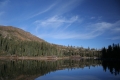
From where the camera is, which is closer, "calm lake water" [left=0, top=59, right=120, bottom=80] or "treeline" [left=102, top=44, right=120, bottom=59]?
"calm lake water" [left=0, top=59, right=120, bottom=80]

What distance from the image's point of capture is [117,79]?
2927 cm

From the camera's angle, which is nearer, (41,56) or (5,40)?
(5,40)

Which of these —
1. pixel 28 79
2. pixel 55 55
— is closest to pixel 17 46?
pixel 55 55

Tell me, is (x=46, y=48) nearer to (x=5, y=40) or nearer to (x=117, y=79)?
(x=5, y=40)

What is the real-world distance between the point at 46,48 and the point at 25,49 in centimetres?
2642

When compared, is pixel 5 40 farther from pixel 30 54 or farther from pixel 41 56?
pixel 41 56

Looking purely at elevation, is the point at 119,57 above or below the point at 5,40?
below

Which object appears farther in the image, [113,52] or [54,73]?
[113,52]

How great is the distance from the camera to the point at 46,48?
151 meters

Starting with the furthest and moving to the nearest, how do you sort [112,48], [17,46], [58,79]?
[112,48], [17,46], [58,79]

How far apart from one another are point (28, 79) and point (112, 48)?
124536 millimetres

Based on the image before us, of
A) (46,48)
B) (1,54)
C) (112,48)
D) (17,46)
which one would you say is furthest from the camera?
(46,48)

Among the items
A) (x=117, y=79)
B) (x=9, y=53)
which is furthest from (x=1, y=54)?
(x=117, y=79)

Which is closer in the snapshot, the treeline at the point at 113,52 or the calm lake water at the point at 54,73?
the calm lake water at the point at 54,73
